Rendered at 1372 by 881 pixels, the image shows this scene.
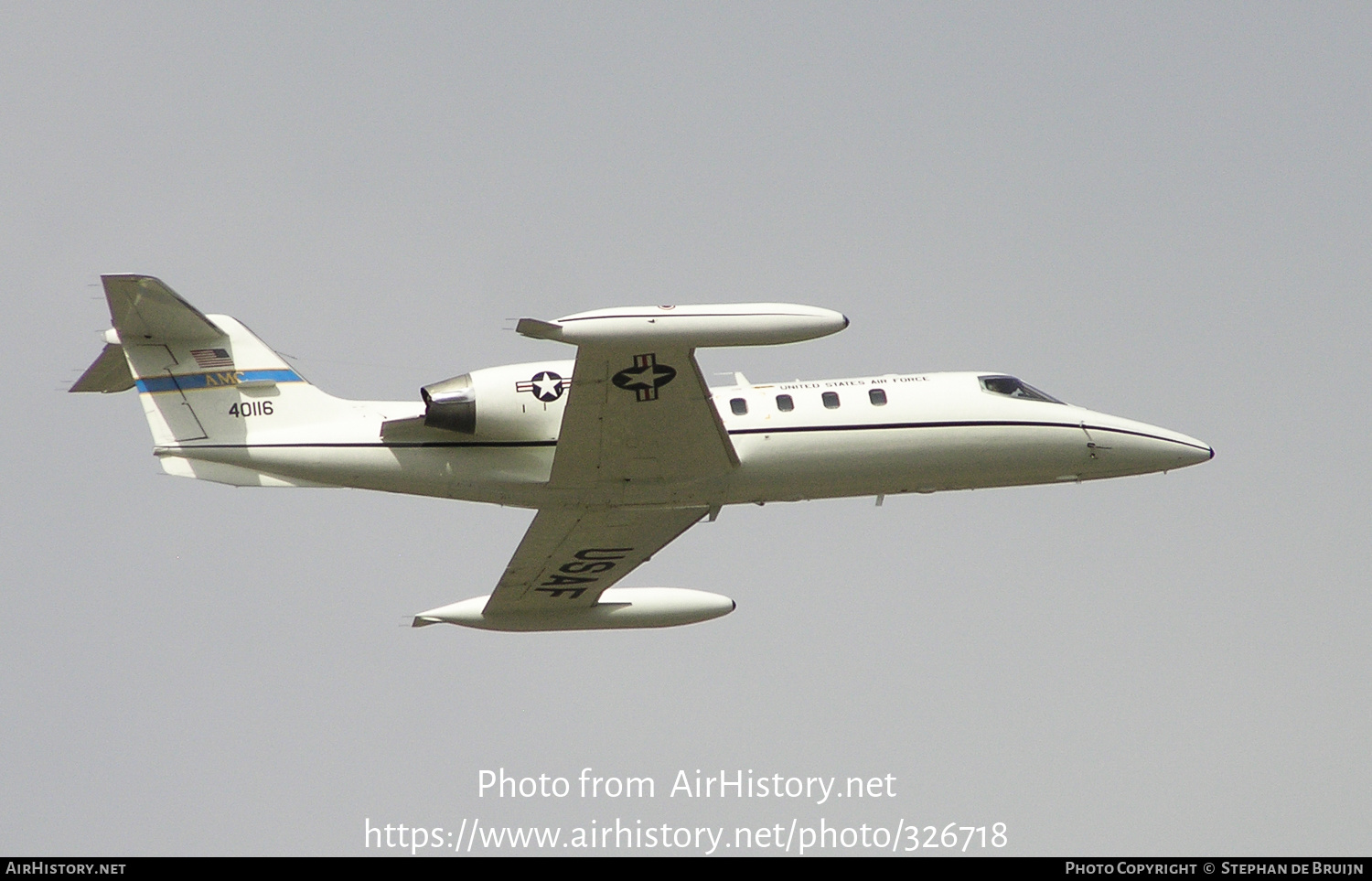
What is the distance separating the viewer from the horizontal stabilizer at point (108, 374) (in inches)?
995

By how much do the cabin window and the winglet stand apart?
859cm

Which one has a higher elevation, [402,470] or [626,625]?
[402,470]

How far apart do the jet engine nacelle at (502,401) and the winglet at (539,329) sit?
8.81 ft

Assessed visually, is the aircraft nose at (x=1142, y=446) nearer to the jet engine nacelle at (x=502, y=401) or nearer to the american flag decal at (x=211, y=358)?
the jet engine nacelle at (x=502, y=401)

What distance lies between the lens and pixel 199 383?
2514cm

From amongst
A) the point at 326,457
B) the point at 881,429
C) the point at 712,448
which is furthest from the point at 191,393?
the point at 881,429

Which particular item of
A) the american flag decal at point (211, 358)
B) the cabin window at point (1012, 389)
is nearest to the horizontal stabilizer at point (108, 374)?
the american flag decal at point (211, 358)

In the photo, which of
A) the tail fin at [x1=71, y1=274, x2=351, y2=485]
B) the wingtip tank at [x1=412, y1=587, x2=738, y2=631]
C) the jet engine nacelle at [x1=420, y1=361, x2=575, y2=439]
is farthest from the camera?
the wingtip tank at [x1=412, y1=587, x2=738, y2=631]

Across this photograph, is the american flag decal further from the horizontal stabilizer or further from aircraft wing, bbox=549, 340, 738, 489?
aircraft wing, bbox=549, 340, 738, 489

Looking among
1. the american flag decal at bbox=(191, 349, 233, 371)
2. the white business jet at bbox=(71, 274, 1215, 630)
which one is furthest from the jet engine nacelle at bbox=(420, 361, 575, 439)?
the american flag decal at bbox=(191, 349, 233, 371)

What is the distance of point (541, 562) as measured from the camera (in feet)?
94.0

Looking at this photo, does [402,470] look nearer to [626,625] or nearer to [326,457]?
[326,457]

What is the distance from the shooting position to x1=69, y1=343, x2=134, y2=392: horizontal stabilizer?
2527 cm

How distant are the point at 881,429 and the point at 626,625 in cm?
699
